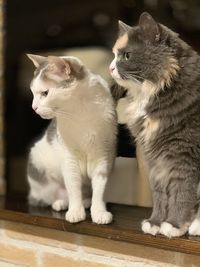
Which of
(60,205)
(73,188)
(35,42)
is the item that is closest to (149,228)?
(73,188)

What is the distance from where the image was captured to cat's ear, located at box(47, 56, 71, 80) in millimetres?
1203

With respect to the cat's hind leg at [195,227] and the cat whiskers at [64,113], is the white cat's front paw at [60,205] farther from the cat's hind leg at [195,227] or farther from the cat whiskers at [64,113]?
the cat's hind leg at [195,227]

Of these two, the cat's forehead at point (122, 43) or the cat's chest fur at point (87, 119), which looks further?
the cat's chest fur at point (87, 119)

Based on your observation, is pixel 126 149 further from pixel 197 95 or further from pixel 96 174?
pixel 197 95

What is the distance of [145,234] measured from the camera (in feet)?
3.80

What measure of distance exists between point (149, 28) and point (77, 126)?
35 centimetres

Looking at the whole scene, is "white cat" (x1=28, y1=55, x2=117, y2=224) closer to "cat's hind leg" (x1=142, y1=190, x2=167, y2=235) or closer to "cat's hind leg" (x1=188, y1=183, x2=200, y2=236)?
"cat's hind leg" (x1=142, y1=190, x2=167, y2=235)

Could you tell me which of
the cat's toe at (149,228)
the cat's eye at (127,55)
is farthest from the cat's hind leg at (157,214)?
the cat's eye at (127,55)

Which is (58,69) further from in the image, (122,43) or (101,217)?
(101,217)

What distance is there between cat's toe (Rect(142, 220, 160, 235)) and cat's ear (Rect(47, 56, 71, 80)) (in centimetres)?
45

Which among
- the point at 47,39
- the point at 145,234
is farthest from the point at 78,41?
the point at 145,234

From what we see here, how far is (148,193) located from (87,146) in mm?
350

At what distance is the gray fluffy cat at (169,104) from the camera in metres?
1.09

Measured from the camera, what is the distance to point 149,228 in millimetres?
1154
